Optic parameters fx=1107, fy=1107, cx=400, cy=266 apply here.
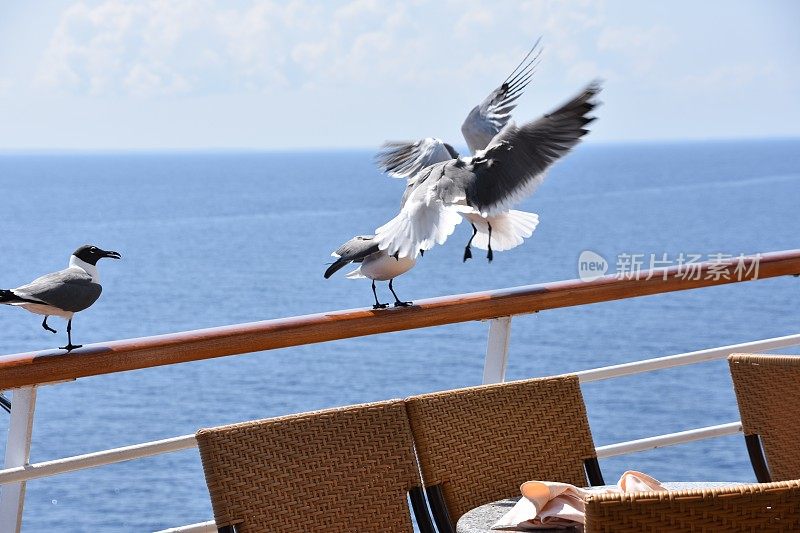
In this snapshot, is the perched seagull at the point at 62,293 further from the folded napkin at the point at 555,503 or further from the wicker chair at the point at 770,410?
the wicker chair at the point at 770,410

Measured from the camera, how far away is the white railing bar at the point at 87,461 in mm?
2055

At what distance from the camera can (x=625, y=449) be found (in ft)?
8.92

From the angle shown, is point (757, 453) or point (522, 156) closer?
point (757, 453)

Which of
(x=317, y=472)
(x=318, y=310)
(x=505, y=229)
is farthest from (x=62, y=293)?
(x=318, y=310)

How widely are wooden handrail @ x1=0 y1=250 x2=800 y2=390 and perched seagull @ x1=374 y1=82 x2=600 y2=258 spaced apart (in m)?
0.18

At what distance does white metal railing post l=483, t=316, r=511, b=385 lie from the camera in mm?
2609

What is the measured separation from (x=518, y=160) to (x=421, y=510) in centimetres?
97

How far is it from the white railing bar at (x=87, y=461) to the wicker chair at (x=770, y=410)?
1154mm

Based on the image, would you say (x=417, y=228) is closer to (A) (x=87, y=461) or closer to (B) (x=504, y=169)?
(B) (x=504, y=169)

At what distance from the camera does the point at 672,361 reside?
9.14 ft

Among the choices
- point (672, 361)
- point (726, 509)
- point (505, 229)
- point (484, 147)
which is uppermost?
point (484, 147)

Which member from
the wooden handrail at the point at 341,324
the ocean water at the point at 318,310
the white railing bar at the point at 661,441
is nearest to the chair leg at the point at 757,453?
the white railing bar at the point at 661,441

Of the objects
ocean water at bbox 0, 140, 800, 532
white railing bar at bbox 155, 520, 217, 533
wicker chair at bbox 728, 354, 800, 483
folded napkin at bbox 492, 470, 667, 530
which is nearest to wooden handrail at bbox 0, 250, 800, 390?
white railing bar at bbox 155, 520, 217, 533

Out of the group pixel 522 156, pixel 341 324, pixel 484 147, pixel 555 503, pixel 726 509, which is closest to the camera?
pixel 726 509
